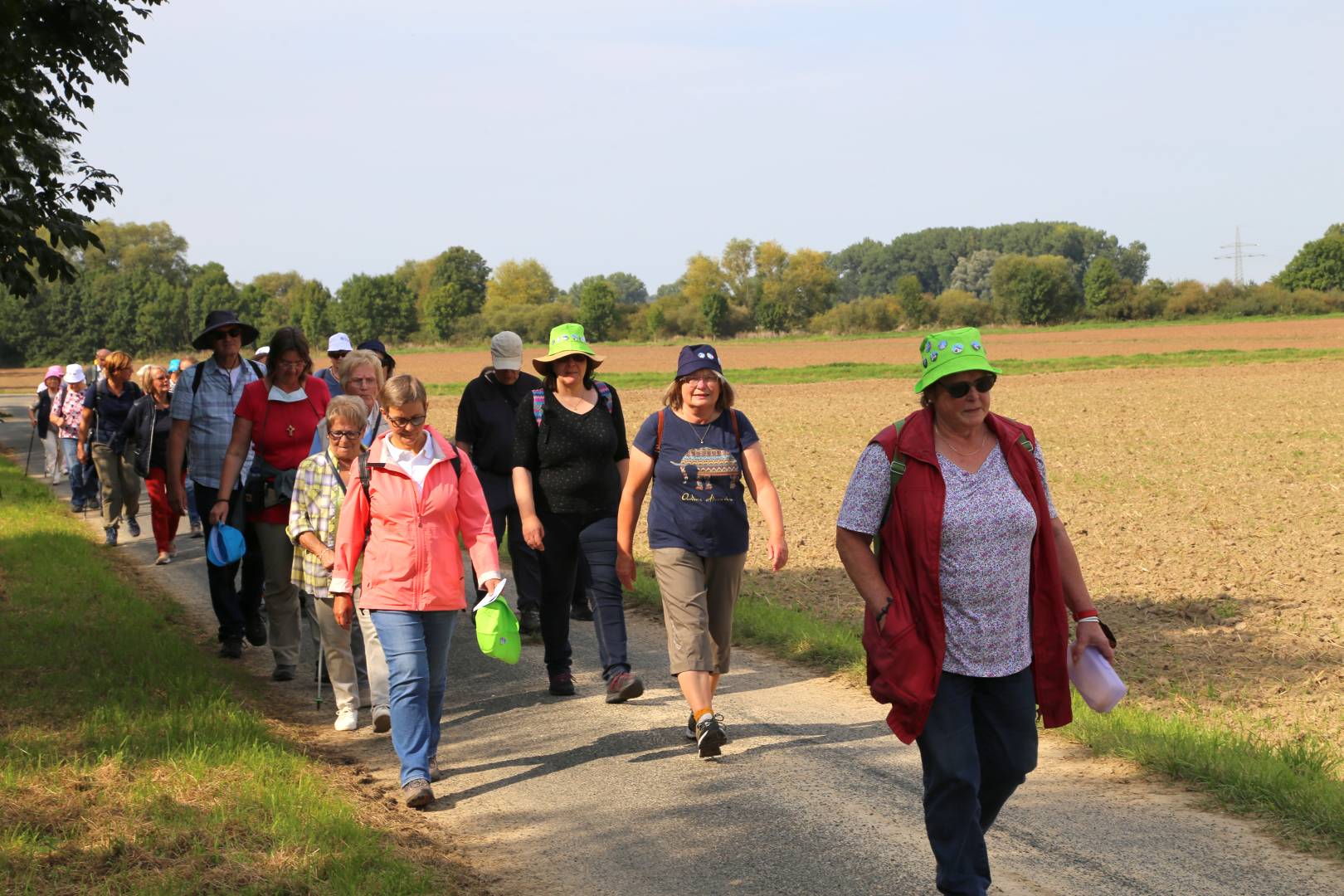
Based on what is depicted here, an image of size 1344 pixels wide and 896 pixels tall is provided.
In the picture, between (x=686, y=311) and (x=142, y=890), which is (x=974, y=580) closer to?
(x=142, y=890)

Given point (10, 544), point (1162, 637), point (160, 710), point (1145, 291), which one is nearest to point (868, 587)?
point (160, 710)

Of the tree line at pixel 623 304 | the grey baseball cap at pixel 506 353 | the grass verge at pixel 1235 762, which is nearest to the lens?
the grass verge at pixel 1235 762

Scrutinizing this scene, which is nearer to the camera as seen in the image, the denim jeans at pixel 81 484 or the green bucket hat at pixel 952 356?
the green bucket hat at pixel 952 356

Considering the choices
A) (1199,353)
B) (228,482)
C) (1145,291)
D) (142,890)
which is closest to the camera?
(142,890)

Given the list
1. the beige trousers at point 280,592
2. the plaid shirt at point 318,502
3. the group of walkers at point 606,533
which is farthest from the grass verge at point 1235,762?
the beige trousers at point 280,592

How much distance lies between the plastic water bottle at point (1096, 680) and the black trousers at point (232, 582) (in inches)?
218

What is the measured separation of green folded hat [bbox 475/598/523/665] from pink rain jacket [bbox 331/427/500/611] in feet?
0.48

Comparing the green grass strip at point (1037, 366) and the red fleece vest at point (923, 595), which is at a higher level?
the red fleece vest at point (923, 595)

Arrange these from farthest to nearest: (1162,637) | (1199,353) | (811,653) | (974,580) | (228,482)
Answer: (1199,353), (1162,637), (811,653), (228,482), (974,580)

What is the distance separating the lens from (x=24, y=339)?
11188 cm

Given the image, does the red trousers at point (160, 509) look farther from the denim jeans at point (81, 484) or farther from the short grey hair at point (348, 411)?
the short grey hair at point (348, 411)

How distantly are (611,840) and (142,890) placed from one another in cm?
165

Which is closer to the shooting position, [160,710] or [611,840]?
[611,840]

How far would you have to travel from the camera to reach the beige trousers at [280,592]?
8.19m
